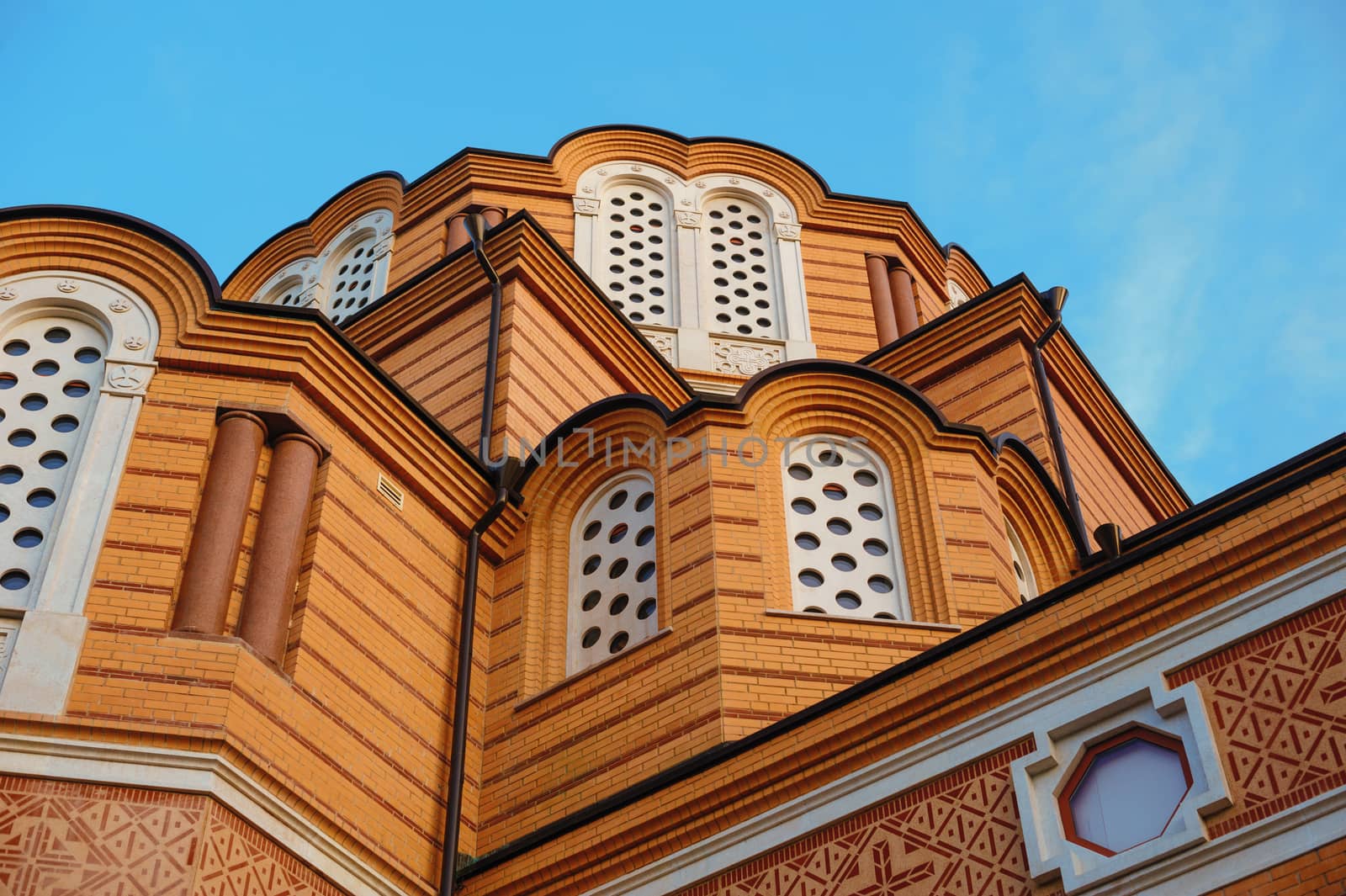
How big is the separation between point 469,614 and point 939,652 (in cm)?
393

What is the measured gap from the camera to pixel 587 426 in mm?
13133

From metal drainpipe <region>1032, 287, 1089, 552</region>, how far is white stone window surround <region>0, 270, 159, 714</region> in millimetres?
7292

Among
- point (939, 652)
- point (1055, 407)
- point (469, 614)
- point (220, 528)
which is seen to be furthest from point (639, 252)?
point (939, 652)

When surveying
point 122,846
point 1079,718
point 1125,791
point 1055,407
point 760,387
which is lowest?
point 1125,791

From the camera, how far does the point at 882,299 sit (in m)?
19.6

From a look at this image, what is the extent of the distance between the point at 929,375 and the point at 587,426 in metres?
4.38

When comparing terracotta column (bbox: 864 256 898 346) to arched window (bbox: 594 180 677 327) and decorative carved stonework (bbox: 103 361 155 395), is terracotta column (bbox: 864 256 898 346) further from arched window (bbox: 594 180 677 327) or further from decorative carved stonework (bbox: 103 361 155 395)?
decorative carved stonework (bbox: 103 361 155 395)

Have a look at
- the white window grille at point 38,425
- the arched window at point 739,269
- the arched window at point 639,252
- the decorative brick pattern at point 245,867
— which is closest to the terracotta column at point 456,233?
the arched window at point 639,252

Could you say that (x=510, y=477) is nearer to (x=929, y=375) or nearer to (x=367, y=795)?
(x=367, y=795)

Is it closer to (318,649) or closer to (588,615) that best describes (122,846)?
(318,649)

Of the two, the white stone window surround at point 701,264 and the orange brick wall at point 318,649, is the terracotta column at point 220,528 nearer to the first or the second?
the orange brick wall at point 318,649

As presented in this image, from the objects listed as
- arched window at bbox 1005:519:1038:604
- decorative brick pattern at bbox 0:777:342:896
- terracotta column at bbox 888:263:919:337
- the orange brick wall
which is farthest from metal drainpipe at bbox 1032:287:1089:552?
decorative brick pattern at bbox 0:777:342:896

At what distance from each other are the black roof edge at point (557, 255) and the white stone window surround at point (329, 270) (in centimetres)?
275

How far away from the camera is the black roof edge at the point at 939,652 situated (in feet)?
28.2
